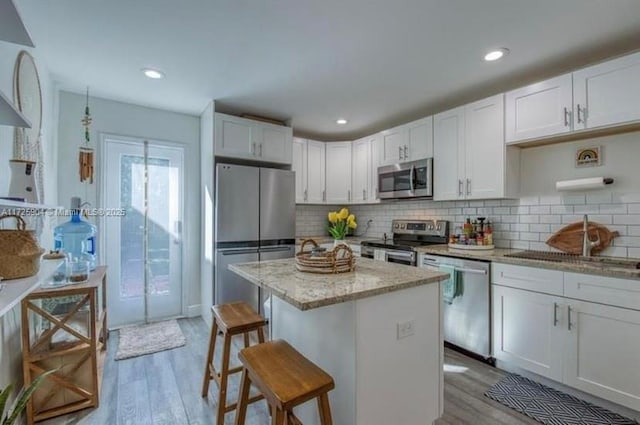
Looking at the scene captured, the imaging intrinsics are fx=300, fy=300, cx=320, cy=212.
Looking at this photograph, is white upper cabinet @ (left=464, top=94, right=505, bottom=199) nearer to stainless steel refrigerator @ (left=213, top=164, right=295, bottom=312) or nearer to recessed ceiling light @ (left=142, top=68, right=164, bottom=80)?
stainless steel refrigerator @ (left=213, top=164, right=295, bottom=312)

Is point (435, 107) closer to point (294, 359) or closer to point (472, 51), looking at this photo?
point (472, 51)

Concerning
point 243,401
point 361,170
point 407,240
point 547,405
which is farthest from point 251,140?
point 547,405

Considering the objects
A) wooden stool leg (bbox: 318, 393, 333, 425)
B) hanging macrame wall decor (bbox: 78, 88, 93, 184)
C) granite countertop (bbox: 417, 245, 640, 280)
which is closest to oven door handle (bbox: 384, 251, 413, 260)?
granite countertop (bbox: 417, 245, 640, 280)

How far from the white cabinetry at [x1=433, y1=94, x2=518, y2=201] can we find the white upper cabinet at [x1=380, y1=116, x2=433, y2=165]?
0.32 feet

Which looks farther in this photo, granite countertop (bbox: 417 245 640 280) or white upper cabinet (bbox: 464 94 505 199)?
white upper cabinet (bbox: 464 94 505 199)

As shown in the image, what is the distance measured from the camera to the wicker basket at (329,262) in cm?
167

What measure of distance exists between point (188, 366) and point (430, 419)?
1.94 meters

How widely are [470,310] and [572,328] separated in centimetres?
69

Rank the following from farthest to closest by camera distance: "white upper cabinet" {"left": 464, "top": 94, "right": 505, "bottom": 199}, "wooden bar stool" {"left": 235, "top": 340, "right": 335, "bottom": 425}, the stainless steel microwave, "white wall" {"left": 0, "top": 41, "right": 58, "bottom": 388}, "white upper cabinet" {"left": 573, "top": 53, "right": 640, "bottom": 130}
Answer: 1. the stainless steel microwave
2. "white upper cabinet" {"left": 464, "top": 94, "right": 505, "bottom": 199}
3. "white upper cabinet" {"left": 573, "top": 53, "right": 640, "bottom": 130}
4. "white wall" {"left": 0, "top": 41, "right": 58, "bottom": 388}
5. "wooden bar stool" {"left": 235, "top": 340, "right": 335, "bottom": 425}

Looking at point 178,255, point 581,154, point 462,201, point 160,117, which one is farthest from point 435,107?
point 178,255

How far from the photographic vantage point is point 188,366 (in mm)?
2533

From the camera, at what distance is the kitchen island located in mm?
1384

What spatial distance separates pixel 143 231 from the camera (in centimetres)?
352

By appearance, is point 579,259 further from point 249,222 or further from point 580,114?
point 249,222
